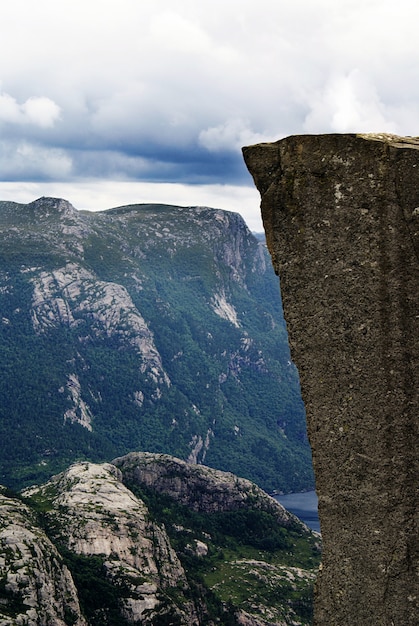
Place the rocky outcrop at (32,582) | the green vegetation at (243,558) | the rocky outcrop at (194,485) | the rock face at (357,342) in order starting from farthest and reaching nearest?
the rocky outcrop at (194,485) → the green vegetation at (243,558) → the rocky outcrop at (32,582) → the rock face at (357,342)

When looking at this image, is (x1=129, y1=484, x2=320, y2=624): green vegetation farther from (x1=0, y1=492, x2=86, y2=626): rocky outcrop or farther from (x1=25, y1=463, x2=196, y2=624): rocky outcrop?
(x1=0, y1=492, x2=86, y2=626): rocky outcrop

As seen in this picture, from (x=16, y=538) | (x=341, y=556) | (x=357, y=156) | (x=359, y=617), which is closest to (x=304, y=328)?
(x=357, y=156)

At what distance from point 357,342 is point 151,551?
281 ft

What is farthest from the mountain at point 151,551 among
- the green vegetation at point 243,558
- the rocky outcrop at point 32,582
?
the green vegetation at point 243,558

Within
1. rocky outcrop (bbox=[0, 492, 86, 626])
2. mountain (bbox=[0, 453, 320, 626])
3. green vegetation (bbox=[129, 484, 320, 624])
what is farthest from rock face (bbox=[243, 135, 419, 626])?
green vegetation (bbox=[129, 484, 320, 624])

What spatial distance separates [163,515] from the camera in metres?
124

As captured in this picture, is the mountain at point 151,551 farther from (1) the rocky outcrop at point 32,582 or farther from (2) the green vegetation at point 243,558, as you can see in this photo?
(2) the green vegetation at point 243,558

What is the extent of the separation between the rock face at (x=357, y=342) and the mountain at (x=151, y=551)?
5255 cm

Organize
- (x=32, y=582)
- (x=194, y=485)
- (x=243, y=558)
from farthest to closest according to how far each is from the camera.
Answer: (x=194, y=485)
(x=243, y=558)
(x=32, y=582)

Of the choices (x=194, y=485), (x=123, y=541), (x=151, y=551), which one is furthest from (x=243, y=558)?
(x=123, y=541)

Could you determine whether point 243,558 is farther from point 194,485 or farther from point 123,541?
point 123,541

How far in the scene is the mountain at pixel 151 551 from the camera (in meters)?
70.6

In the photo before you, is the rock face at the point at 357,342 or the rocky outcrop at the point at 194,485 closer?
the rock face at the point at 357,342

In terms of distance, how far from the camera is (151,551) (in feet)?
311
